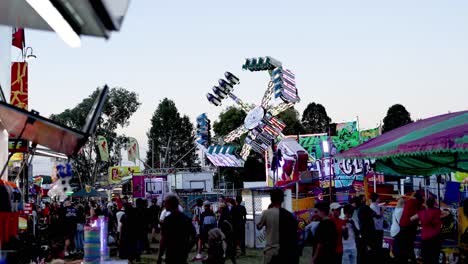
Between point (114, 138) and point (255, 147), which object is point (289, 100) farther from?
point (114, 138)

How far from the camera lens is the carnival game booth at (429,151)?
1280cm

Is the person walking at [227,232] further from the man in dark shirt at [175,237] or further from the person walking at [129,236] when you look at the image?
the man in dark shirt at [175,237]

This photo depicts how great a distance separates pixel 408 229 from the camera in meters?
13.6

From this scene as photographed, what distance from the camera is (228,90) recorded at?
50031mm

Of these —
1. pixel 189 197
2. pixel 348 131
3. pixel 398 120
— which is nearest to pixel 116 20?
pixel 189 197

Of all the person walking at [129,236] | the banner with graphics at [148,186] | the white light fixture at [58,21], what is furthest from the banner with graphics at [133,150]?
the white light fixture at [58,21]

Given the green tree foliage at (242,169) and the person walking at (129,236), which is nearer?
the person walking at (129,236)

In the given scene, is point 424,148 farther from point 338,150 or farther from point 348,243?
point 338,150

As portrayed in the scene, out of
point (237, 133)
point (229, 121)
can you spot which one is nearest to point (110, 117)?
point (229, 121)

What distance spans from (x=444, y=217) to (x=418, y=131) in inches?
74.8

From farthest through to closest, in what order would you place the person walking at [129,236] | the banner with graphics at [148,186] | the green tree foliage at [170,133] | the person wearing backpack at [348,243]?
the green tree foliage at [170,133], the banner with graphics at [148,186], the person walking at [129,236], the person wearing backpack at [348,243]

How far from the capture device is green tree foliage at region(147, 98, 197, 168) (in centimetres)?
9494

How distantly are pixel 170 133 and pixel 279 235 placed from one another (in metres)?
86.4

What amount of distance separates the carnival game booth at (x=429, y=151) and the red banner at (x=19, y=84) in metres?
8.85
